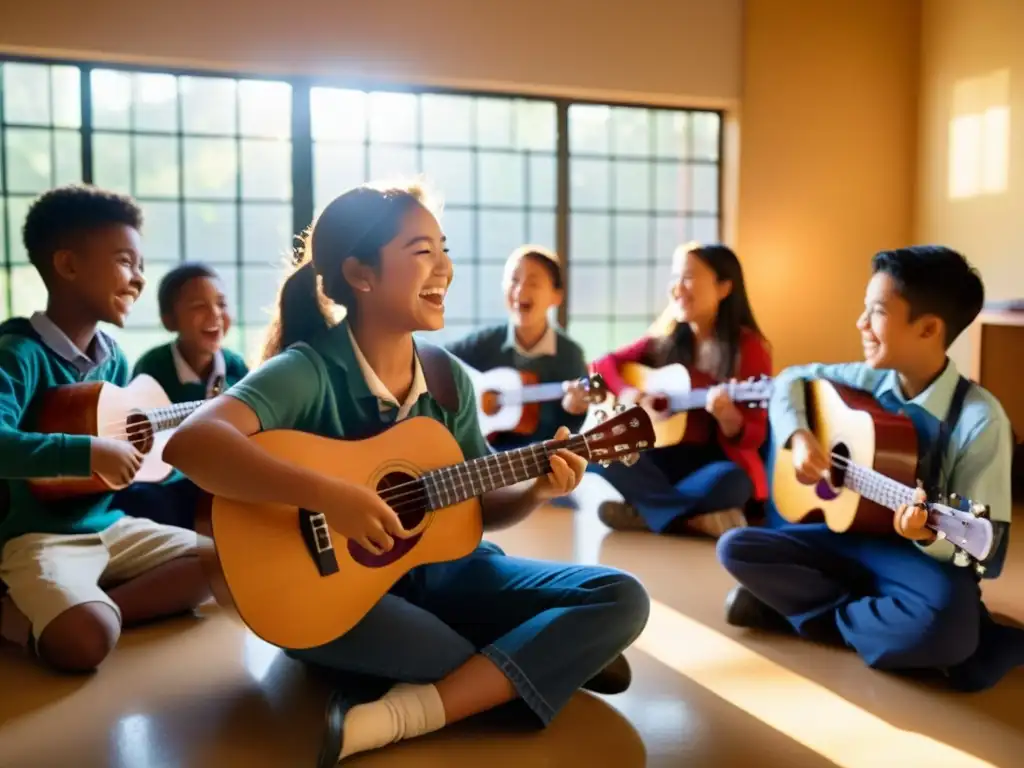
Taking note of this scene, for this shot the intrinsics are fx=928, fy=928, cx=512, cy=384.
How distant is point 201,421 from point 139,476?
42.0 inches

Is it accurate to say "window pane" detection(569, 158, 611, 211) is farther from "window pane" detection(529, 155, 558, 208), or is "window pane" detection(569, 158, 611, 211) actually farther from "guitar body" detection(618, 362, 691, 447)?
"guitar body" detection(618, 362, 691, 447)

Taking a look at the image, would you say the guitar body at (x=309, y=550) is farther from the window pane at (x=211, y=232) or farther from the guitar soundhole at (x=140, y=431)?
the window pane at (x=211, y=232)

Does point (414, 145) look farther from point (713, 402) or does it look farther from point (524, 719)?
point (524, 719)

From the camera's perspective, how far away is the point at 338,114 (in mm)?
4305

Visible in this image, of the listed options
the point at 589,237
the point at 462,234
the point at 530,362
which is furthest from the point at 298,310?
the point at 589,237

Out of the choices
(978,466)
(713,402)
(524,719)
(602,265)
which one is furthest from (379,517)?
(602,265)

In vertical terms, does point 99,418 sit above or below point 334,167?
below

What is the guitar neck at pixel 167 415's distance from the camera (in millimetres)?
2289

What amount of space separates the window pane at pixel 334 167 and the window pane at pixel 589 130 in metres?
1.08

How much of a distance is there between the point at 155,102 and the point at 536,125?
1.80m

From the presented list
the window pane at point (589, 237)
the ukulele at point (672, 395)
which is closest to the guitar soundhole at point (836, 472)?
the ukulele at point (672, 395)

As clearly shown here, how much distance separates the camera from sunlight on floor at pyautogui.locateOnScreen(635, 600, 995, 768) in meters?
1.57

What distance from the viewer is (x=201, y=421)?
147cm

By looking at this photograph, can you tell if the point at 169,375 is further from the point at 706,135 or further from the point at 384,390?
the point at 706,135
